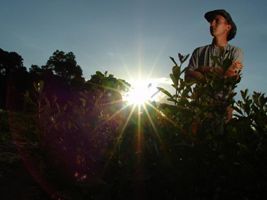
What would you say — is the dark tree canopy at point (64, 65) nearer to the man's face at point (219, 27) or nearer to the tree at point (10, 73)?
the tree at point (10, 73)

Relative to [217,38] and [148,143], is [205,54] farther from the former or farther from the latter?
[148,143]

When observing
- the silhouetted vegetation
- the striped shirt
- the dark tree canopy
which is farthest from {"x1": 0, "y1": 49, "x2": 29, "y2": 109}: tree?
the silhouetted vegetation

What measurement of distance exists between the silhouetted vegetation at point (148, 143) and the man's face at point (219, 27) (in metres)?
2.79

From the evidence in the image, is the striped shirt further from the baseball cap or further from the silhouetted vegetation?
the silhouetted vegetation

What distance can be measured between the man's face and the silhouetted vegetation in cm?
279

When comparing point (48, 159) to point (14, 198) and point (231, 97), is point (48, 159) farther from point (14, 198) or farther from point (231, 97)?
point (14, 198)

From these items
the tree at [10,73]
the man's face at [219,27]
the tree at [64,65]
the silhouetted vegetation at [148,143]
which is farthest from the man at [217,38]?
the tree at [64,65]

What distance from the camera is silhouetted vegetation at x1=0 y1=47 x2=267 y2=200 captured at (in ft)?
6.84

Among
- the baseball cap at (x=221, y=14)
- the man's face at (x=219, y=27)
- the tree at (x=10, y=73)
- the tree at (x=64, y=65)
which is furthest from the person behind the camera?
the tree at (x=64, y=65)

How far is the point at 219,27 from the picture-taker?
5305mm

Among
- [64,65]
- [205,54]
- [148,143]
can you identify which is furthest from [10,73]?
[148,143]

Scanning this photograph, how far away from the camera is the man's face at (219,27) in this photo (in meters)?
5.21

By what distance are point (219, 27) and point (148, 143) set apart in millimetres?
3360

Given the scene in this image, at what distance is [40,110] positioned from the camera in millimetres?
2516
